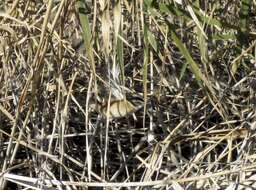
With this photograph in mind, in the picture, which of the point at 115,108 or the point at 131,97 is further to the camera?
the point at 131,97

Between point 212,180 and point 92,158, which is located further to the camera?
point 92,158

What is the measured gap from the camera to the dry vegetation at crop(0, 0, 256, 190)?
107 centimetres

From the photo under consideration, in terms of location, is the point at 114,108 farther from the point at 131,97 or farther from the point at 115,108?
the point at 131,97

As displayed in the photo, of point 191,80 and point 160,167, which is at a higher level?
point 191,80

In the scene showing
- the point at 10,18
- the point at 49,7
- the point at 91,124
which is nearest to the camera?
the point at 49,7

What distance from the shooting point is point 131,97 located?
4.08ft

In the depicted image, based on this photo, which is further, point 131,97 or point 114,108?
point 131,97

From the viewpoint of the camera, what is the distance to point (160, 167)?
1.15 m

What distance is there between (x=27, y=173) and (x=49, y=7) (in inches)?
15.2

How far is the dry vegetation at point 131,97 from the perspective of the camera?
42.3 inches

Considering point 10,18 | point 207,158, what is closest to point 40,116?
point 10,18

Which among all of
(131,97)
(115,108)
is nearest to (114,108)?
(115,108)

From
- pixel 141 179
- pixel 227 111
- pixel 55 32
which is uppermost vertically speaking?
pixel 55 32

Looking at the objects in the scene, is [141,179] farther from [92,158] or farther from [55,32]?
[55,32]
